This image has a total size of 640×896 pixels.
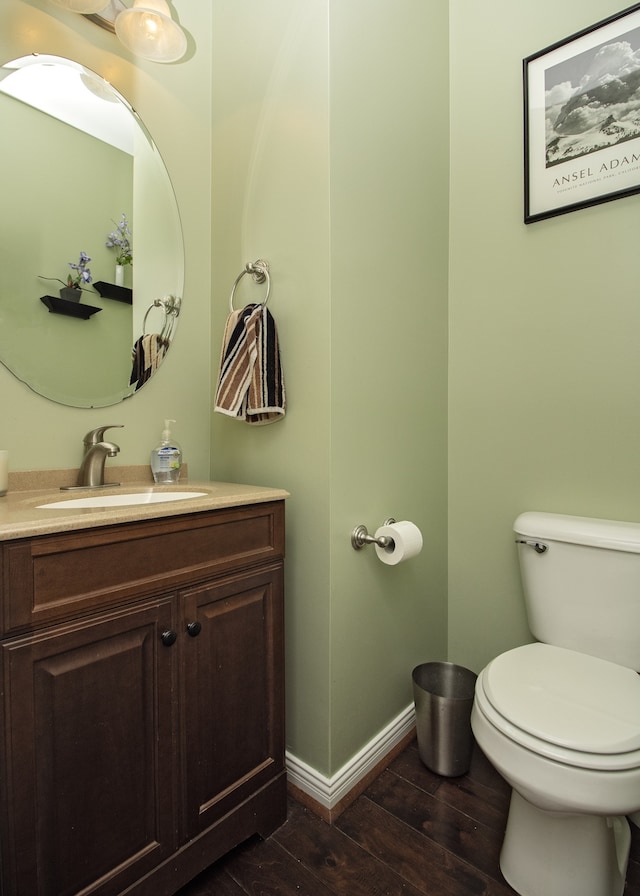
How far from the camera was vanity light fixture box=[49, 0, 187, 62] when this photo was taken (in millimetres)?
1302

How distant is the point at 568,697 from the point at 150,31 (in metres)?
2.11

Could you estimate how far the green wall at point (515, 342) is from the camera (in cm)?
139

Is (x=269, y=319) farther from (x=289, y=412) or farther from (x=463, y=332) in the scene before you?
(x=463, y=332)

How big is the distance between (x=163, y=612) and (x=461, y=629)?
4.01ft

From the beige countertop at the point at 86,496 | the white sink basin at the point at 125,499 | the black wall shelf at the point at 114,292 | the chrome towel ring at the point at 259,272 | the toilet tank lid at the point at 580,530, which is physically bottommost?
the toilet tank lid at the point at 580,530

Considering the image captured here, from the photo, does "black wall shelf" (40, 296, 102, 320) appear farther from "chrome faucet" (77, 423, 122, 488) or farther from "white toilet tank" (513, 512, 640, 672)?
"white toilet tank" (513, 512, 640, 672)

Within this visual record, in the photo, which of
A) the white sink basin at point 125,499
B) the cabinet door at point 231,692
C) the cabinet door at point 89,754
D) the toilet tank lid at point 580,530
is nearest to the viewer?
the cabinet door at point 89,754

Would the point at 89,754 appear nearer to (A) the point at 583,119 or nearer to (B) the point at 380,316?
(B) the point at 380,316

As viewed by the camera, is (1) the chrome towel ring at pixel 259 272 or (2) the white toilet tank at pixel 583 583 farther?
(1) the chrome towel ring at pixel 259 272

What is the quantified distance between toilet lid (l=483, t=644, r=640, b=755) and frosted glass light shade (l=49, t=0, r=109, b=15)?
2.04 metres

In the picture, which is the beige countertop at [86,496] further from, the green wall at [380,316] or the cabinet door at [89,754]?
the cabinet door at [89,754]

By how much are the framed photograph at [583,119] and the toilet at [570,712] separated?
3.40 ft

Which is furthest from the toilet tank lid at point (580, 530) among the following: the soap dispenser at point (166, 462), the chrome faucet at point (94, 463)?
the chrome faucet at point (94, 463)

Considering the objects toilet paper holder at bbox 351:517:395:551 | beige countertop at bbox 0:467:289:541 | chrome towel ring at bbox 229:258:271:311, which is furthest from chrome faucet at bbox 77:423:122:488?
toilet paper holder at bbox 351:517:395:551
